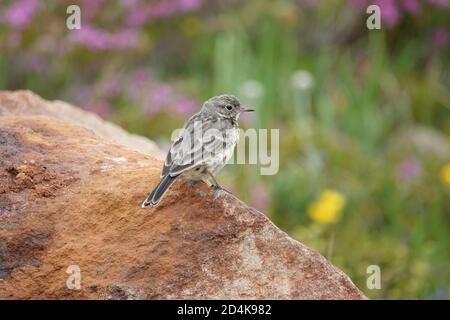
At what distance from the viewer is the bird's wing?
4621 millimetres

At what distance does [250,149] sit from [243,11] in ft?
10.0

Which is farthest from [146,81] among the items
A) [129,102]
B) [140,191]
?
[140,191]

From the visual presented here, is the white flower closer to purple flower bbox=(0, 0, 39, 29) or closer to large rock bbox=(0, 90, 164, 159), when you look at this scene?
purple flower bbox=(0, 0, 39, 29)

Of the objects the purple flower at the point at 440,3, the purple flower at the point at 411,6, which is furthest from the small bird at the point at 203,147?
the purple flower at the point at 440,3

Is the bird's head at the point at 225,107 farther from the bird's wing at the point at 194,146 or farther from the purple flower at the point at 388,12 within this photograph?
the purple flower at the point at 388,12

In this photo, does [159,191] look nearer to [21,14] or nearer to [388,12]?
[21,14]

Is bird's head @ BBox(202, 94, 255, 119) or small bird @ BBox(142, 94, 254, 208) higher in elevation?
bird's head @ BBox(202, 94, 255, 119)

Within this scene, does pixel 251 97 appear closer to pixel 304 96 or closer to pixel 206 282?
pixel 304 96

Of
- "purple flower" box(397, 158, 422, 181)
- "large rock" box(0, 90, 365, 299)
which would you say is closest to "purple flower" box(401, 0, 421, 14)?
"purple flower" box(397, 158, 422, 181)

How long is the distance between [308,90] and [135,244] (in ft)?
19.9

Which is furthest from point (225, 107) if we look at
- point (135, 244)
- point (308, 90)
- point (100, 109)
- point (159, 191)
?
point (308, 90)

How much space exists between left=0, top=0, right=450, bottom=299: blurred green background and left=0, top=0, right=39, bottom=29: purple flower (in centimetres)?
1

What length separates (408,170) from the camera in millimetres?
9070

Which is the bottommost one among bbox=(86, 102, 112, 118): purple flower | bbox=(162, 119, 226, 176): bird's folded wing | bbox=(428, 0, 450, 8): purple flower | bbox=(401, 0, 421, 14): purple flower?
bbox=(162, 119, 226, 176): bird's folded wing
